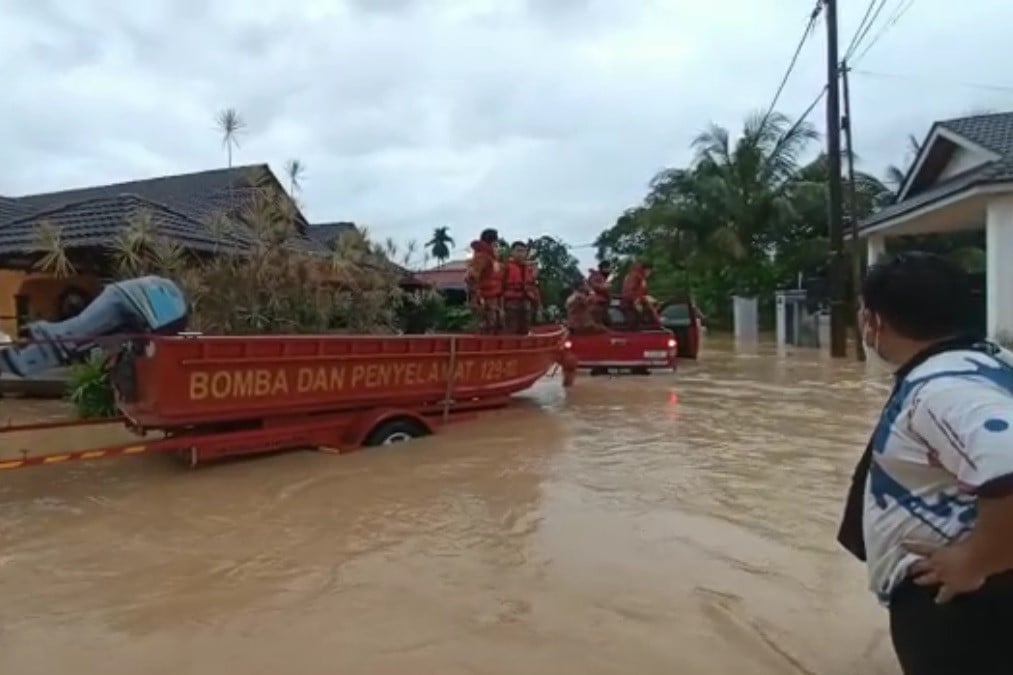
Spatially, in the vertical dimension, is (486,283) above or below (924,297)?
above

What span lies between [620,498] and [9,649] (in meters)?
4.11

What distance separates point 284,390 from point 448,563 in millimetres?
3274

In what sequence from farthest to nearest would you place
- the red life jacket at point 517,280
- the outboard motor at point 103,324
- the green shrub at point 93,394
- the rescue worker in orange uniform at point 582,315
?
the rescue worker in orange uniform at point 582,315, the red life jacket at point 517,280, the green shrub at point 93,394, the outboard motor at point 103,324

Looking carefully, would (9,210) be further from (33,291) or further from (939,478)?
(939,478)

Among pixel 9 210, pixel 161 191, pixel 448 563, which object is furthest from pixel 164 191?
pixel 448 563

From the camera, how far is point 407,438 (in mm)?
9281

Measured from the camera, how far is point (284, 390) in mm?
8125

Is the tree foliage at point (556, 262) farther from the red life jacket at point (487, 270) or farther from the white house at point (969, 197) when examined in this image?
the red life jacket at point (487, 270)

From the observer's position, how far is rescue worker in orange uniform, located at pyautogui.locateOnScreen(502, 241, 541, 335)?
12172 mm

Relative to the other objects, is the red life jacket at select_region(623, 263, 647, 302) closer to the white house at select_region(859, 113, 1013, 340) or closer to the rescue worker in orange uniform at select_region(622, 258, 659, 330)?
the rescue worker in orange uniform at select_region(622, 258, 659, 330)

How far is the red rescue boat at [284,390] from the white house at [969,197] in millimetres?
9375

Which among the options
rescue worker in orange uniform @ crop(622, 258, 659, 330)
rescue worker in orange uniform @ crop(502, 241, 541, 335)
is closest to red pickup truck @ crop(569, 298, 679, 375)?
rescue worker in orange uniform @ crop(622, 258, 659, 330)

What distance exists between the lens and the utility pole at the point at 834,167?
20422 mm

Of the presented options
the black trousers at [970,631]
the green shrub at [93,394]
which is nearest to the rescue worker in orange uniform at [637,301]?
the green shrub at [93,394]
